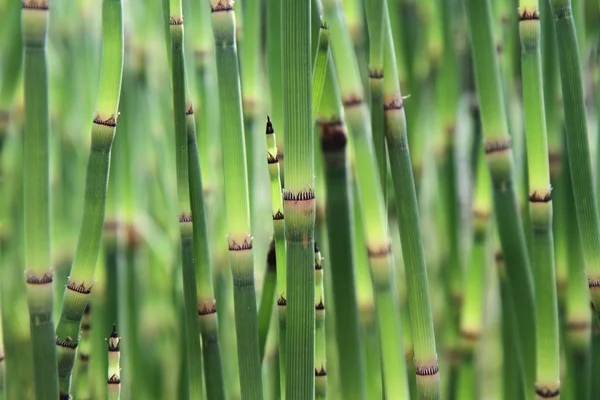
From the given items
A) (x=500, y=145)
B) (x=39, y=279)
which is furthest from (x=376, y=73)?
(x=39, y=279)

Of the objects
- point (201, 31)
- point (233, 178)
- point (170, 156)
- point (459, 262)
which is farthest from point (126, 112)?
point (459, 262)

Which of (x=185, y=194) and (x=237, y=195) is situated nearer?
(x=237, y=195)

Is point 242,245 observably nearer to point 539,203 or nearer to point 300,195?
point 300,195

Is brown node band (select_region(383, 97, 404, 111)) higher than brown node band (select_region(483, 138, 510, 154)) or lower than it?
higher

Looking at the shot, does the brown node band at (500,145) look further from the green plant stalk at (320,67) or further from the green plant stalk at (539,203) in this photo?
the green plant stalk at (320,67)

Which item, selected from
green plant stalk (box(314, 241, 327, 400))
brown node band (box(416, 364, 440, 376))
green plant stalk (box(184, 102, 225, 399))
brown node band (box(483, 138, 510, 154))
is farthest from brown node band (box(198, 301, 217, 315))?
brown node band (box(483, 138, 510, 154))

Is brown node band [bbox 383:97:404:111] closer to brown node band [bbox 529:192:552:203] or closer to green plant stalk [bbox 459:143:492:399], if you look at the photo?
brown node band [bbox 529:192:552:203]

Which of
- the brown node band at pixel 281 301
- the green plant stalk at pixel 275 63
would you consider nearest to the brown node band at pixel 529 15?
the green plant stalk at pixel 275 63

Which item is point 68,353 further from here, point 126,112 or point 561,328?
point 561,328
